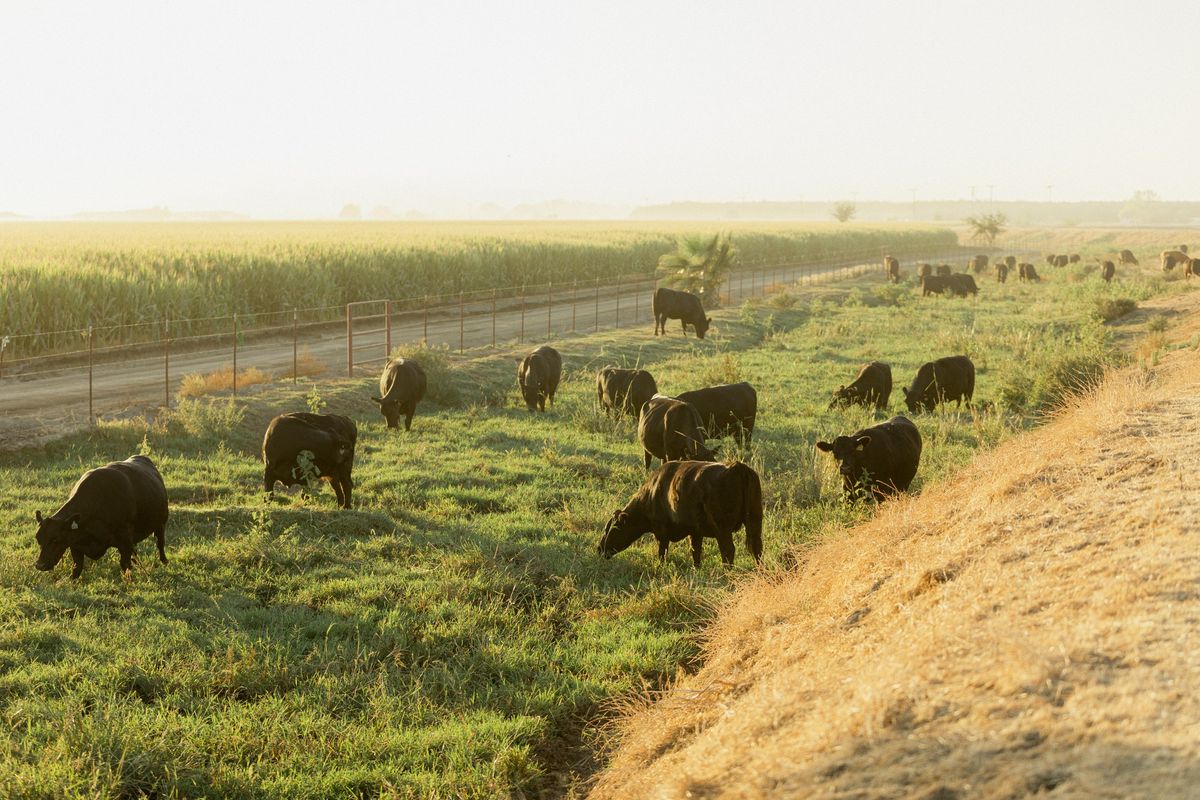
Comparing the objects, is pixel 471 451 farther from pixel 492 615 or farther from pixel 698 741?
pixel 698 741

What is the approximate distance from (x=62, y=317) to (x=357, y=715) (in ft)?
77.3

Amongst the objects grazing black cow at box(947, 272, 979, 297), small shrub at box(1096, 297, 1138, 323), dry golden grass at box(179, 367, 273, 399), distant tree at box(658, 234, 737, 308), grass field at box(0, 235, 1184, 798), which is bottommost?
grass field at box(0, 235, 1184, 798)

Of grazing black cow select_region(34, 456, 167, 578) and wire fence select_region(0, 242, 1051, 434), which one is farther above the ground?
wire fence select_region(0, 242, 1051, 434)

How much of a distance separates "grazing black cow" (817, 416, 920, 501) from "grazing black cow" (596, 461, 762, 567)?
6.95 feet

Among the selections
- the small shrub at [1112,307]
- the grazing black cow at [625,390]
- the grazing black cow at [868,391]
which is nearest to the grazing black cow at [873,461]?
the grazing black cow at [625,390]

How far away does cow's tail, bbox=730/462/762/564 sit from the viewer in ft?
33.4

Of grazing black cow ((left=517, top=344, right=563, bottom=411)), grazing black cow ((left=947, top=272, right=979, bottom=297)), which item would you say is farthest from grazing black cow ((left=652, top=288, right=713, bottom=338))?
grazing black cow ((left=947, top=272, right=979, bottom=297))

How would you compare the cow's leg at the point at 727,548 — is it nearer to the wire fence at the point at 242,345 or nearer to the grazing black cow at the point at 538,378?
the grazing black cow at the point at 538,378

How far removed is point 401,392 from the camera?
1788 centimetres

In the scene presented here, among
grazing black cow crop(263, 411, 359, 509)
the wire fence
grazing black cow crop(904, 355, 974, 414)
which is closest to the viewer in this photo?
grazing black cow crop(263, 411, 359, 509)

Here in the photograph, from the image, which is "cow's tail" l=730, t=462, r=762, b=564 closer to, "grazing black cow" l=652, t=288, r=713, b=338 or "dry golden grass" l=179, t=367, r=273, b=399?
"dry golden grass" l=179, t=367, r=273, b=399

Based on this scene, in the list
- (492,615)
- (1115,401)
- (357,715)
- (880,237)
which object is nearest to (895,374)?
(1115,401)

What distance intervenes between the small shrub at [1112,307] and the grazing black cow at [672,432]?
22842mm

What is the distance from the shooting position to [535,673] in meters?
8.31
